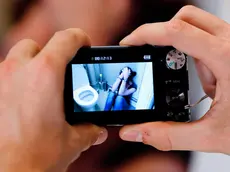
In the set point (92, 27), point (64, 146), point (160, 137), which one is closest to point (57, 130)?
point (64, 146)

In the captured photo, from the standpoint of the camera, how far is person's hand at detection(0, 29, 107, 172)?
1.47 ft

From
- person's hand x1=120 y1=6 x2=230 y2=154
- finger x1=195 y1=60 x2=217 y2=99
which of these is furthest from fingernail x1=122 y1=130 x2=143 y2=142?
finger x1=195 y1=60 x2=217 y2=99

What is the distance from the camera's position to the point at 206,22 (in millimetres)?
484

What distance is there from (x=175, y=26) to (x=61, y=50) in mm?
133

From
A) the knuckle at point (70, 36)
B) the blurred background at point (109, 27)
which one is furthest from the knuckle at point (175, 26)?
the blurred background at point (109, 27)

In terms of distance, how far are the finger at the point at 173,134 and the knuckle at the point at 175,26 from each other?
4.4 inches

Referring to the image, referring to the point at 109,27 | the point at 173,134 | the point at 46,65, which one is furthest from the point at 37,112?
the point at 109,27

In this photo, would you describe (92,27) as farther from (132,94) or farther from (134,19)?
(132,94)

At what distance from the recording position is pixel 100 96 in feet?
1.59

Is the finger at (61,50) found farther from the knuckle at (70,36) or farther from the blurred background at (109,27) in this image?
the blurred background at (109,27)

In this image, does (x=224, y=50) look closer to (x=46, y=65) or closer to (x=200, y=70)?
(x=200, y=70)

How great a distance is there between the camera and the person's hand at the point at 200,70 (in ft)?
1.49

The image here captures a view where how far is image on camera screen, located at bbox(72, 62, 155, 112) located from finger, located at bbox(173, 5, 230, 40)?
74 millimetres

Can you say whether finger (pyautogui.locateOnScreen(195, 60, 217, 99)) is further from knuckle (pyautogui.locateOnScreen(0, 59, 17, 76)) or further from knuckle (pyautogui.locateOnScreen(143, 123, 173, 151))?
knuckle (pyautogui.locateOnScreen(0, 59, 17, 76))
